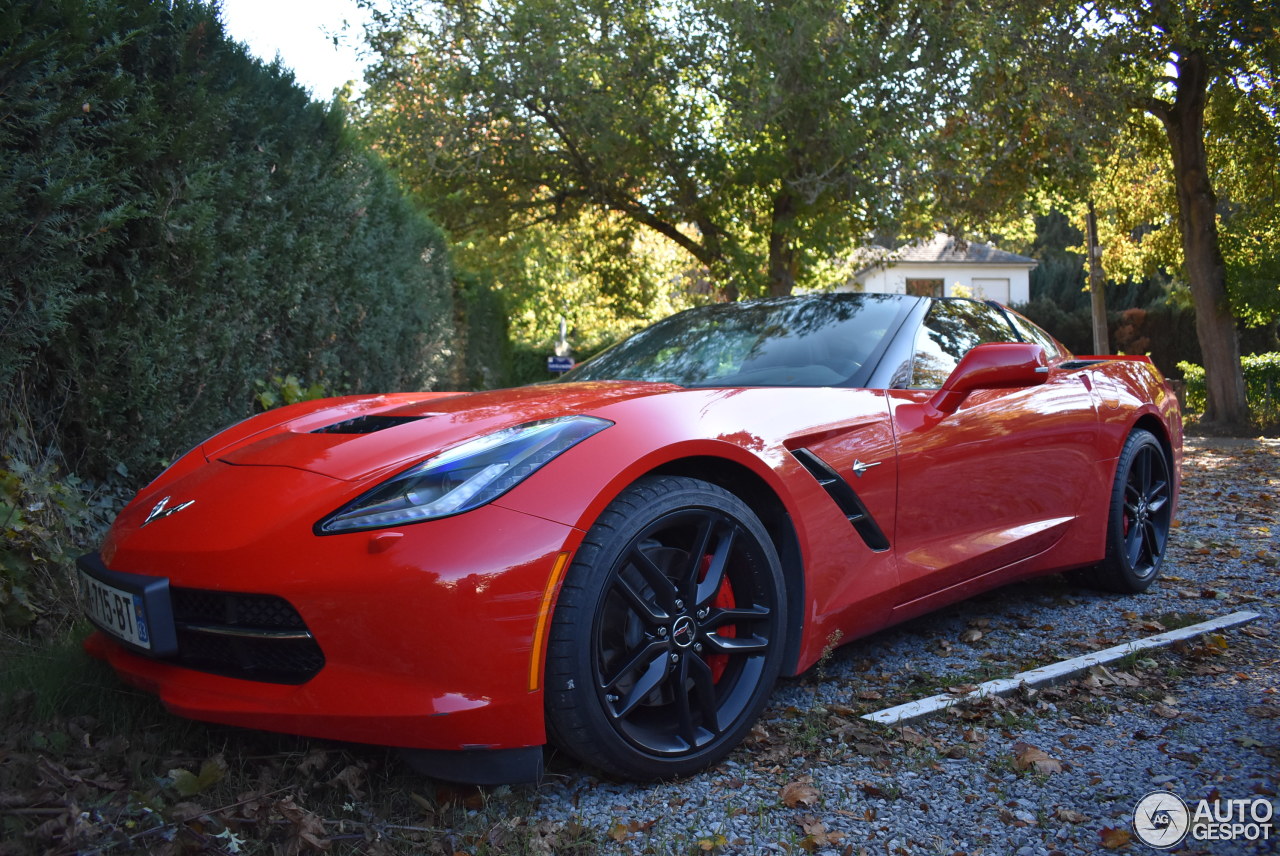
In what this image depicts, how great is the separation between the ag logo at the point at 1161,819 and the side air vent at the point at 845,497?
0.93 meters

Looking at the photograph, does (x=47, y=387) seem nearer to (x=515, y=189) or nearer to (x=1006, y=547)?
(x=1006, y=547)

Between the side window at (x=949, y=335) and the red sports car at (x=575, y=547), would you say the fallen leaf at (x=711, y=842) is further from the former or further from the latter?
the side window at (x=949, y=335)

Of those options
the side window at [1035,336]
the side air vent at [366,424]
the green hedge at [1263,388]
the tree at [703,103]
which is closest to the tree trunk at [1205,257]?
the green hedge at [1263,388]

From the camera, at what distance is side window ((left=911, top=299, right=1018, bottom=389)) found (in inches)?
133

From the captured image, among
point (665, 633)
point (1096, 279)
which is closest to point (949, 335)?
point (665, 633)

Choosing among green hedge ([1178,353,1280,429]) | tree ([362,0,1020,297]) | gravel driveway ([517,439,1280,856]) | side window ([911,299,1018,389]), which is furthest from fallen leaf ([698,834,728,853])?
green hedge ([1178,353,1280,429])

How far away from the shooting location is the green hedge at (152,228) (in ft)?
11.7

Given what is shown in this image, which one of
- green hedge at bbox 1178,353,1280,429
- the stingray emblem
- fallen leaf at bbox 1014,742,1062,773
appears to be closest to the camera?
fallen leaf at bbox 1014,742,1062,773

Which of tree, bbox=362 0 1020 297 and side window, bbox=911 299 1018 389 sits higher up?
tree, bbox=362 0 1020 297

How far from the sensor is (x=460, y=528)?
81.7 inches

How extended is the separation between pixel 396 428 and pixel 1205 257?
14.2 meters

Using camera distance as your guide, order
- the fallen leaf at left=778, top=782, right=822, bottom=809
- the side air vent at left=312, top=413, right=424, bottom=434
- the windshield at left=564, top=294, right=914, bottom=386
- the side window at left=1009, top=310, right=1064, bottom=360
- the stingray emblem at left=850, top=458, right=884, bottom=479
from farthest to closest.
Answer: the side window at left=1009, top=310, right=1064, bottom=360 → the windshield at left=564, top=294, right=914, bottom=386 → the stingray emblem at left=850, top=458, right=884, bottom=479 → the side air vent at left=312, top=413, right=424, bottom=434 → the fallen leaf at left=778, top=782, right=822, bottom=809

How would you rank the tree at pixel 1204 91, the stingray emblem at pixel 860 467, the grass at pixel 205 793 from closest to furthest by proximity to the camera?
the grass at pixel 205 793, the stingray emblem at pixel 860 467, the tree at pixel 1204 91

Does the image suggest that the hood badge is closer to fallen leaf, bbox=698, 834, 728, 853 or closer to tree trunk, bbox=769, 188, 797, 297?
fallen leaf, bbox=698, 834, 728, 853
